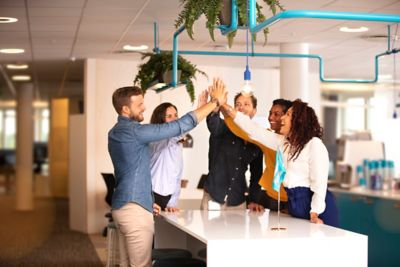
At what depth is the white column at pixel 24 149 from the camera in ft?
52.5

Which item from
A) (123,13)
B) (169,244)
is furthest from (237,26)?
(123,13)

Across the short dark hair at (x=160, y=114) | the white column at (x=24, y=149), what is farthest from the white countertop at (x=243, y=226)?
the white column at (x=24, y=149)

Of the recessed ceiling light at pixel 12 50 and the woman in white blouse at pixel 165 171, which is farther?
the recessed ceiling light at pixel 12 50

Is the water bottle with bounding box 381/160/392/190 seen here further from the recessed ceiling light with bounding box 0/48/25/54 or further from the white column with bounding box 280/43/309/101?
the recessed ceiling light with bounding box 0/48/25/54

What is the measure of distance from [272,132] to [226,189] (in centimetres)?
66

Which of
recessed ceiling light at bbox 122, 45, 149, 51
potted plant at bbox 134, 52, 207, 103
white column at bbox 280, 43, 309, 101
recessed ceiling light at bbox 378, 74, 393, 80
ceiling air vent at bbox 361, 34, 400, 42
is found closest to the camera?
potted plant at bbox 134, 52, 207, 103

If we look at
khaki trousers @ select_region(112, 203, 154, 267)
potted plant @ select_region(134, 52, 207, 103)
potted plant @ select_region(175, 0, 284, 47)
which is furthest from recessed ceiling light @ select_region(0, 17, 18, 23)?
khaki trousers @ select_region(112, 203, 154, 267)

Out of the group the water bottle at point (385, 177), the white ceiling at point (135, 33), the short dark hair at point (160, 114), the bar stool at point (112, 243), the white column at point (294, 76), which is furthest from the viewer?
the white column at point (294, 76)

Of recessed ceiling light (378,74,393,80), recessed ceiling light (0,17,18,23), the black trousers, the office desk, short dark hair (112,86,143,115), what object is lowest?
the office desk

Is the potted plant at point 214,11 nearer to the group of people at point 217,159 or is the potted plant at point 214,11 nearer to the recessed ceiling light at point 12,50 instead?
the group of people at point 217,159

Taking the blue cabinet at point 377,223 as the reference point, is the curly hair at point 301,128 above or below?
above

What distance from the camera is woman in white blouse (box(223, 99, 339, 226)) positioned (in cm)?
481

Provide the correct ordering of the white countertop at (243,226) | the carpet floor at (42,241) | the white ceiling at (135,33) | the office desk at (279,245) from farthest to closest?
the carpet floor at (42,241) < the white ceiling at (135,33) < the white countertop at (243,226) < the office desk at (279,245)

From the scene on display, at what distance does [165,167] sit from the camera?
548 cm
